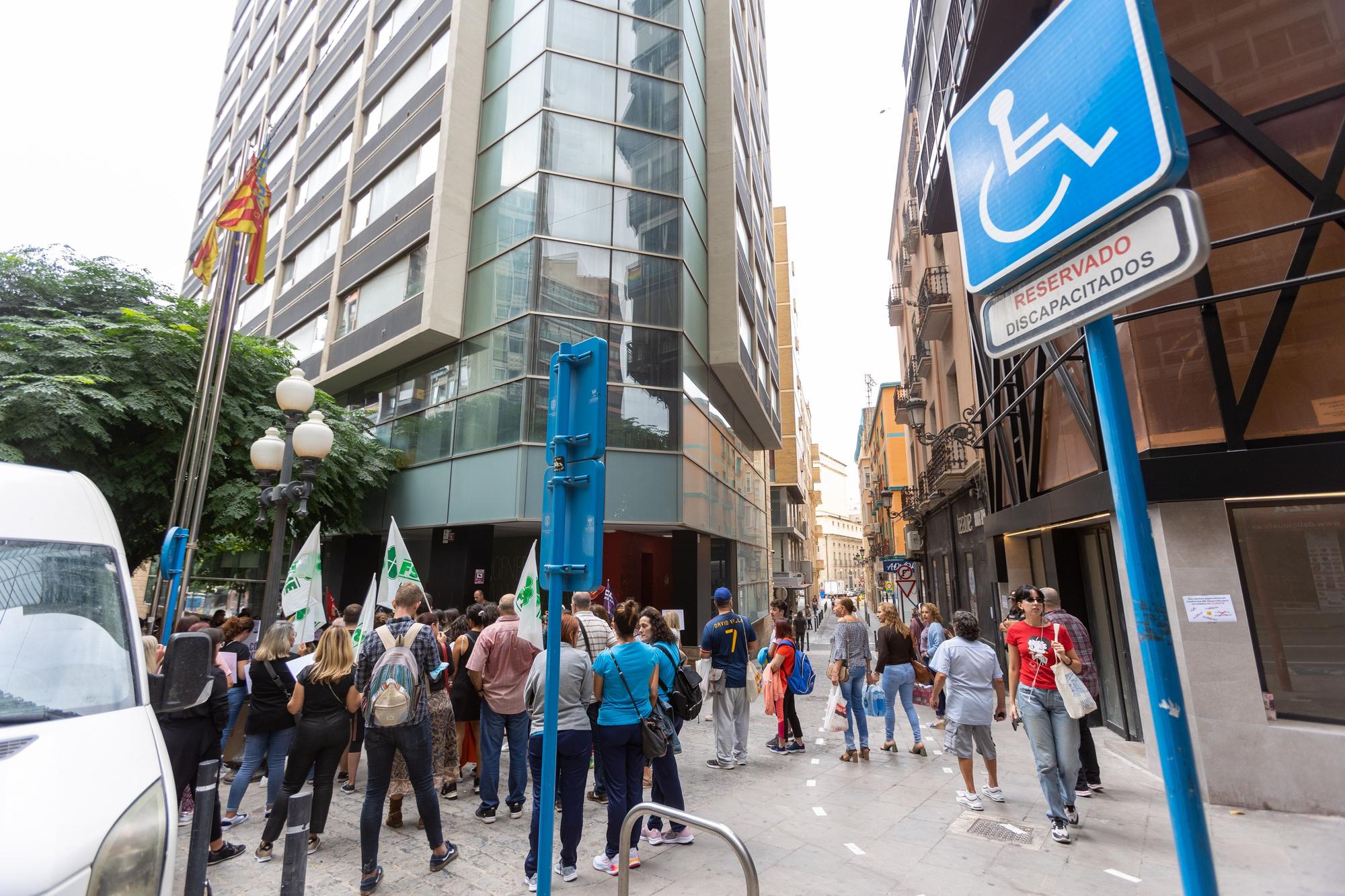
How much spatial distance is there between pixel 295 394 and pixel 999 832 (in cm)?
929

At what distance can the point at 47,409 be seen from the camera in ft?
37.0

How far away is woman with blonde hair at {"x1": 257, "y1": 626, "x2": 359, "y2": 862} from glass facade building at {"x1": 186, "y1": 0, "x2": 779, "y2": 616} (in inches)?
385

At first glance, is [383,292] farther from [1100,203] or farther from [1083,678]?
[1100,203]

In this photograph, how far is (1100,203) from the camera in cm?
181

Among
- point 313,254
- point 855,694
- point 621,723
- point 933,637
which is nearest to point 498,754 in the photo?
point 621,723

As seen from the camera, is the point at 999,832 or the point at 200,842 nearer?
the point at 200,842

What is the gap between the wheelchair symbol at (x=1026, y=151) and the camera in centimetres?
189

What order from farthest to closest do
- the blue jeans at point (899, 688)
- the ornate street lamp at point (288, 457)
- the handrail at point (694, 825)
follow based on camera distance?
the blue jeans at point (899, 688) < the ornate street lamp at point (288, 457) < the handrail at point (694, 825)

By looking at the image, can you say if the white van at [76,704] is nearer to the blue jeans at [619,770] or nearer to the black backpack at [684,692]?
the blue jeans at [619,770]

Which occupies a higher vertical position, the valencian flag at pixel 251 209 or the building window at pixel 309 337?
the building window at pixel 309 337

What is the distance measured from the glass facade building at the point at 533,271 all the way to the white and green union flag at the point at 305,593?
6525mm

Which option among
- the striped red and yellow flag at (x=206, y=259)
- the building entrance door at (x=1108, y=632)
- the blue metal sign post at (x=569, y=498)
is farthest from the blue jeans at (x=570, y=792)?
the striped red and yellow flag at (x=206, y=259)

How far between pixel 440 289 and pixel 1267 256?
1659cm

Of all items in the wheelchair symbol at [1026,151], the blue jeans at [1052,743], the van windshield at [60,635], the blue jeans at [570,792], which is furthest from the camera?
the blue jeans at [1052,743]
